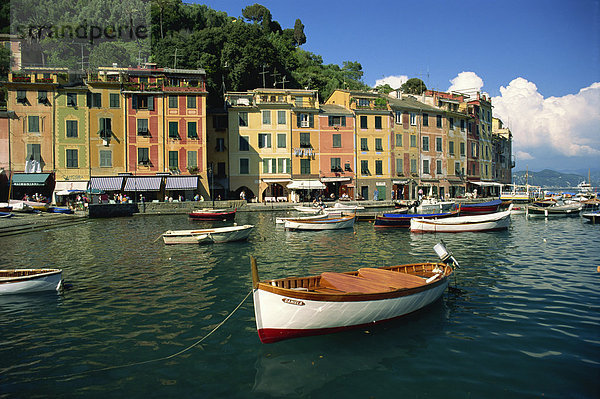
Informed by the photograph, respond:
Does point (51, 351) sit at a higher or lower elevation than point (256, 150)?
lower

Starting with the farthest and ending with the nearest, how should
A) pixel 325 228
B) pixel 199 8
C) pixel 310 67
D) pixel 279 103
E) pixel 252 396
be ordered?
pixel 199 8, pixel 310 67, pixel 279 103, pixel 325 228, pixel 252 396

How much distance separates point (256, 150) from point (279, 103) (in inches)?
277

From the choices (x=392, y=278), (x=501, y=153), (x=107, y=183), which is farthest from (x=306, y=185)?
(x=501, y=153)

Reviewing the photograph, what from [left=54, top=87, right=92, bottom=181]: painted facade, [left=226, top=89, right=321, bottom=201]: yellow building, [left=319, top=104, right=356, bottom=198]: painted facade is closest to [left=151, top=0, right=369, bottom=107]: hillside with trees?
[left=226, top=89, right=321, bottom=201]: yellow building

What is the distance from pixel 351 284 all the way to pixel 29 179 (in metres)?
46.4

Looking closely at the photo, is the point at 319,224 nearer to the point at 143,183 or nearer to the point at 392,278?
the point at 392,278

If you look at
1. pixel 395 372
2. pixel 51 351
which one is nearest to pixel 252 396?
pixel 395 372

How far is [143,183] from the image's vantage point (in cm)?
4559

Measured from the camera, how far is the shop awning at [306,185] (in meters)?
49.9

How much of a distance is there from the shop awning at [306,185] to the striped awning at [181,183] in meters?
11.9

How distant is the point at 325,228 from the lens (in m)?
29.2

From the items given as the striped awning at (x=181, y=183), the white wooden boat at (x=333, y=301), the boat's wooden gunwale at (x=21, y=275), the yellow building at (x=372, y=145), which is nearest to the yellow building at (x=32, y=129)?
the striped awning at (x=181, y=183)

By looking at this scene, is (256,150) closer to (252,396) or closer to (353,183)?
(353,183)

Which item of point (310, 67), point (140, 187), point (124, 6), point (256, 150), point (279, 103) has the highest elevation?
point (124, 6)
